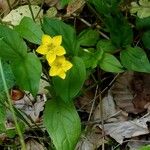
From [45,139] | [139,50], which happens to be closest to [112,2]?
[139,50]

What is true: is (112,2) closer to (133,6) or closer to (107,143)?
(133,6)

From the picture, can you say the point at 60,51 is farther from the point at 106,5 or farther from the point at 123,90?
the point at 123,90

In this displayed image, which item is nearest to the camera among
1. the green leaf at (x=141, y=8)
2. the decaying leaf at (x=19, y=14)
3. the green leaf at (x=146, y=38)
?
the green leaf at (x=146, y=38)

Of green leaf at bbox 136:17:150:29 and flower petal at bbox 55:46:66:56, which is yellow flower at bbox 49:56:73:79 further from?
green leaf at bbox 136:17:150:29

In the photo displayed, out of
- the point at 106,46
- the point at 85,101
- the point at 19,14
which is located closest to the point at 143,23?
the point at 106,46

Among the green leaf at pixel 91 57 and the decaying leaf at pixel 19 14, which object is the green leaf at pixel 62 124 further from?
the decaying leaf at pixel 19 14

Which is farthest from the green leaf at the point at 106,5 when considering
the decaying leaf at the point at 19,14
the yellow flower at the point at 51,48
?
the decaying leaf at the point at 19,14
